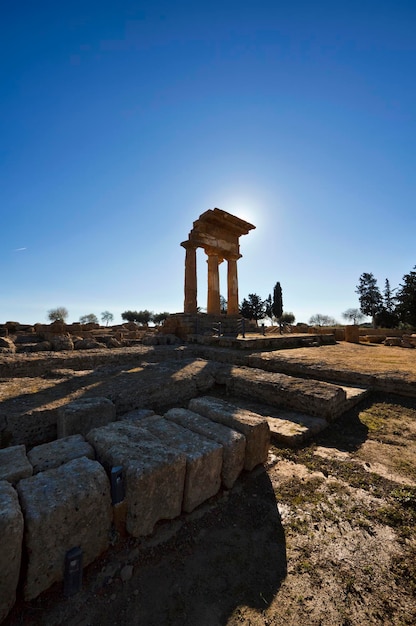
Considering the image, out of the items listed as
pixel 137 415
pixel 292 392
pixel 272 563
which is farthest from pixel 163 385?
pixel 272 563

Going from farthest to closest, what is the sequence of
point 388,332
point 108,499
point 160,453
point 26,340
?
point 388,332
point 26,340
point 160,453
point 108,499

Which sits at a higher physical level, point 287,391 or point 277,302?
point 277,302

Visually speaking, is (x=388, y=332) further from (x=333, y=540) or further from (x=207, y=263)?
(x=333, y=540)

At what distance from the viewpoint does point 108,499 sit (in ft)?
5.37

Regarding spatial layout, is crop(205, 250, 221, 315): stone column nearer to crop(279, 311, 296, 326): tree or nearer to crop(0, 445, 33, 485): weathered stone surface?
crop(0, 445, 33, 485): weathered stone surface

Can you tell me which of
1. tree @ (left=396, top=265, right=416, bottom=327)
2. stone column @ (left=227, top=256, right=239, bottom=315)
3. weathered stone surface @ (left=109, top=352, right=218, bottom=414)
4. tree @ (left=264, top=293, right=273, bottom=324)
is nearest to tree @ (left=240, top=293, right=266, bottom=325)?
tree @ (left=264, top=293, right=273, bottom=324)

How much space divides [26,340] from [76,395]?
9228 mm

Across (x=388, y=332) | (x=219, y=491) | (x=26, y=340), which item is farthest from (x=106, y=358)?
(x=388, y=332)

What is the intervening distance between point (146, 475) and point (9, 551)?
0.72 m

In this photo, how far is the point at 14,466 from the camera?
174 centimetres

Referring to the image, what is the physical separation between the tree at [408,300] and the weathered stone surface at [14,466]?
32.7 m

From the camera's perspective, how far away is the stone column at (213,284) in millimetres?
13828

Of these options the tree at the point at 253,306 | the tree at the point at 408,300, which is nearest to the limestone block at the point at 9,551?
the tree at the point at 408,300

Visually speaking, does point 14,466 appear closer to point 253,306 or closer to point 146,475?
point 146,475
